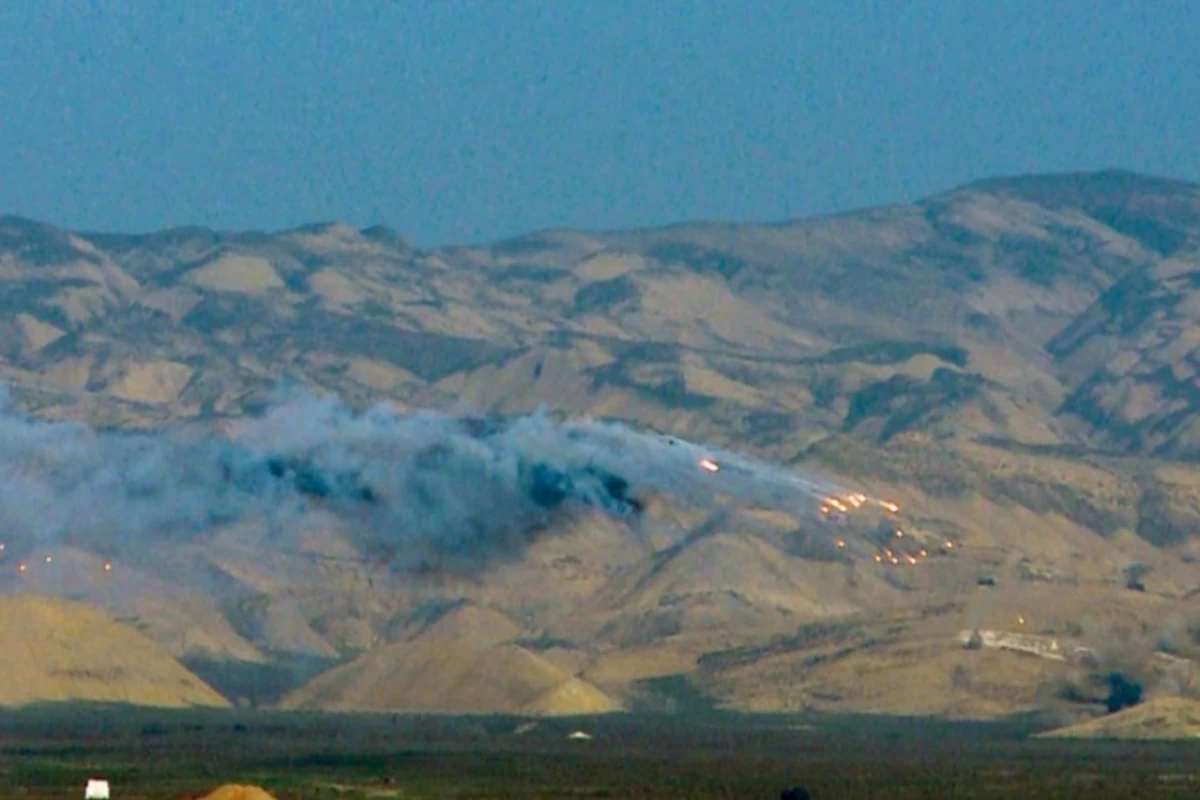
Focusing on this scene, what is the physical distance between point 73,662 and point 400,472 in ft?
123

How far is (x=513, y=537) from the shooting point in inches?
6511

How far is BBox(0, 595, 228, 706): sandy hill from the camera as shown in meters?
190

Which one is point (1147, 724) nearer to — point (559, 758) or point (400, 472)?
point (559, 758)

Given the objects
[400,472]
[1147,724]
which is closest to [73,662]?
[400,472]

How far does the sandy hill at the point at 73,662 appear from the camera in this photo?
190 m

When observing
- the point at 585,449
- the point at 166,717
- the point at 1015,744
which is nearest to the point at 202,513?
the point at 166,717

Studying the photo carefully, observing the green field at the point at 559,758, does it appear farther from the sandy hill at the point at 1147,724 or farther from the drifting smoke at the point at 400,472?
the drifting smoke at the point at 400,472

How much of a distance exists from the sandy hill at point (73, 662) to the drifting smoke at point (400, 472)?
702 centimetres

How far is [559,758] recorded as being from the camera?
148 metres

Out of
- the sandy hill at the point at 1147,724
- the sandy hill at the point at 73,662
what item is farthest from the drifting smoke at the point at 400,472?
the sandy hill at the point at 1147,724

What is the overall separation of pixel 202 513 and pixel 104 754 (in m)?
36.5

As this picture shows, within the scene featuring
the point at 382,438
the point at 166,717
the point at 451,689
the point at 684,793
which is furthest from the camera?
the point at 451,689

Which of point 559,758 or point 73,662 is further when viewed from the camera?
point 73,662

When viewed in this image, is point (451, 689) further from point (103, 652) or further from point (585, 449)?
point (585, 449)
